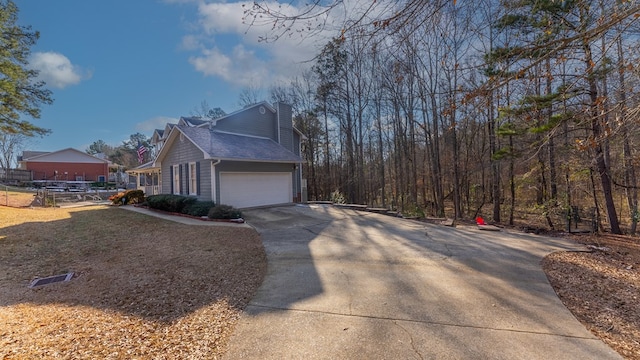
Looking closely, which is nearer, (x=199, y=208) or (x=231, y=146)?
(x=199, y=208)

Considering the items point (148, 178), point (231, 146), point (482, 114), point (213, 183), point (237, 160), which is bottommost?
point (213, 183)

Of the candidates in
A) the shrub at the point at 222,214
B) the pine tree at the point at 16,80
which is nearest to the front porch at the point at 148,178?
the pine tree at the point at 16,80

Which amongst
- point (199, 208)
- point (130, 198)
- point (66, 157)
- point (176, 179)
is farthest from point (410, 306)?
point (66, 157)

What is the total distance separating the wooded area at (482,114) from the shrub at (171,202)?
335 inches

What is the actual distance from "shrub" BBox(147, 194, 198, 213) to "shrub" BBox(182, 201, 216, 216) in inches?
14.3

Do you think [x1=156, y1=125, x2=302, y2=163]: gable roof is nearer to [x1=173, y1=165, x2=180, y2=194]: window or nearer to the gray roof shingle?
the gray roof shingle

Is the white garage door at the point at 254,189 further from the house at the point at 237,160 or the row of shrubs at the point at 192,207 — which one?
the row of shrubs at the point at 192,207

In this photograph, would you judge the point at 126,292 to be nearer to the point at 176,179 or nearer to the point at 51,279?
the point at 51,279

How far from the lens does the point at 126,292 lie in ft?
14.0

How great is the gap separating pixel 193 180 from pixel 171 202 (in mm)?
1575

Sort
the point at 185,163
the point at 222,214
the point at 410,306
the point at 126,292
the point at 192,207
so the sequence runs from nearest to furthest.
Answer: the point at 410,306 < the point at 126,292 < the point at 222,214 < the point at 192,207 < the point at 185,163

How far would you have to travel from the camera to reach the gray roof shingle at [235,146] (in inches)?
484

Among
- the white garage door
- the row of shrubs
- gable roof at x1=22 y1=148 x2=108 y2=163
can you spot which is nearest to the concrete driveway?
the row of shrubs

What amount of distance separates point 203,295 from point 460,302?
146 inches
